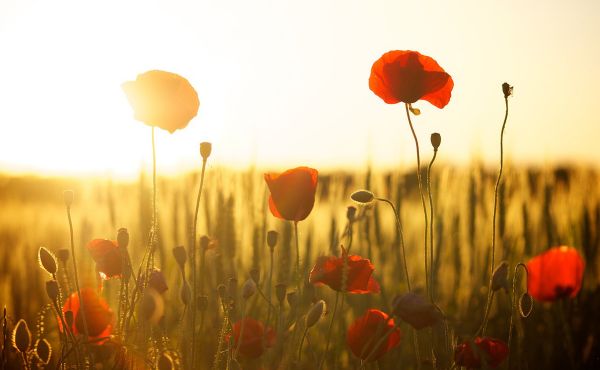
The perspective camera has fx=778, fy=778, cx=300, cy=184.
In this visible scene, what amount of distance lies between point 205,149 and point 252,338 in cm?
38

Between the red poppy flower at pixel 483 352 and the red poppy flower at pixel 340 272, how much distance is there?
20 centimetres

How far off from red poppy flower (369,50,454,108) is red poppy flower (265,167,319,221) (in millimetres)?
232

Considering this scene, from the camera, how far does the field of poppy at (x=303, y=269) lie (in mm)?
1351

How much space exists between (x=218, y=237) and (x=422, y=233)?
1.38 m

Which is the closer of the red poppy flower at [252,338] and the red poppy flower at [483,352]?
the red poppy flower at [483,352]

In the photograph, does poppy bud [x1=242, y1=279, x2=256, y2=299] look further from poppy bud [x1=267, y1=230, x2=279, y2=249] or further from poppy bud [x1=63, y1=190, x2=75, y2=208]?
poppy bud [x1=63, y1=190, x2=75, y2=208]

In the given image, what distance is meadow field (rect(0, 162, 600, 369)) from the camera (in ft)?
5.60

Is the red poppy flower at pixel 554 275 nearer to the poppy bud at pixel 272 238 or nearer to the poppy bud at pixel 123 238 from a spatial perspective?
the poppy bud at pixel 272 238

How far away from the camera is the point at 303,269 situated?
70.7 inches

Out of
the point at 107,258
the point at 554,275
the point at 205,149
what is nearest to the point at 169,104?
the point at 205,149

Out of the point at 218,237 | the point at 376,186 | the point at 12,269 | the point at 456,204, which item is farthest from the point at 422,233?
the point at 12,269

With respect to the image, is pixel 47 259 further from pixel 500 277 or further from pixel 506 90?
pixel 506 90

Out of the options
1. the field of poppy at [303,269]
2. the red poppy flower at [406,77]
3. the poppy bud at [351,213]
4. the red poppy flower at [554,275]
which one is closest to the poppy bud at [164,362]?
the field of poppy at [303,269]

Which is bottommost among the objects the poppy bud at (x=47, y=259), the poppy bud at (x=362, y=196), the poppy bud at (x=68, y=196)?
the poppy bud at (x=47, y=259)
